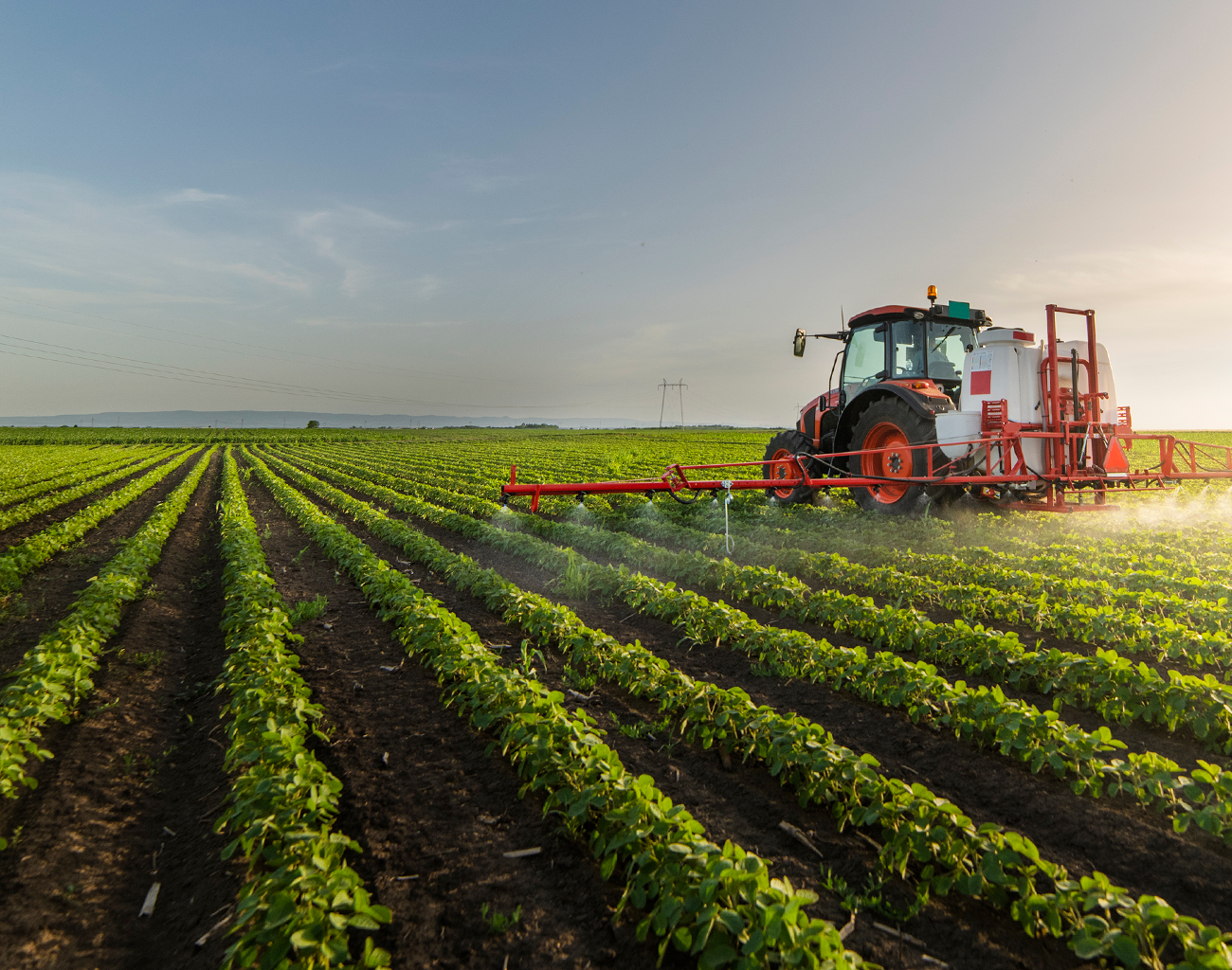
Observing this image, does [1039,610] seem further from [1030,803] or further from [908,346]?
[908,346]

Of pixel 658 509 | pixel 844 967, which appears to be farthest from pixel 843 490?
pixel 844 967

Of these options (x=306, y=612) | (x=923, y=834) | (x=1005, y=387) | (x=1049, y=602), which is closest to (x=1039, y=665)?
(x=1049, y=602)

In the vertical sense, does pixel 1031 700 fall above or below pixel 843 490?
below

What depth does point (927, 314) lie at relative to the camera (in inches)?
391

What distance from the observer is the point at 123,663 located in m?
5.65

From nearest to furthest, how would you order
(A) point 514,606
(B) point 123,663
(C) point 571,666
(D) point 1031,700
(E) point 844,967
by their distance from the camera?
1. (E) point 844,967
2. (D) point 1031,700
3. (C) point 571,666
4. (B) point 123,663
5. (A) point 514,606

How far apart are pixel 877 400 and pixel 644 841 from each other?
8.73 m

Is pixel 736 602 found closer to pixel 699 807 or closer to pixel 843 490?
pixel 699 807

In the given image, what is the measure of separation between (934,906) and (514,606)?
463cm

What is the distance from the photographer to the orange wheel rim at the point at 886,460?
30.9 ft

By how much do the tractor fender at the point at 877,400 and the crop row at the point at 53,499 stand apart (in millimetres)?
16917

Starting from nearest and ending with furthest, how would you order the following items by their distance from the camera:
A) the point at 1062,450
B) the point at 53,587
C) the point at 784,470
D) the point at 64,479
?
1. the point at 1062,450
2. the point at 53,587
3. the point at 784,470
4. the point at 64,479

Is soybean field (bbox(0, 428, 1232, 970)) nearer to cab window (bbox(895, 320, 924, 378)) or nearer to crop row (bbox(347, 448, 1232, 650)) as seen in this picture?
crop row (bbox(347, 448, 1232, 650))

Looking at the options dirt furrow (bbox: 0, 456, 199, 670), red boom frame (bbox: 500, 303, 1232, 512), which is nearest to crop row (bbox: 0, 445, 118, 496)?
dirt furrow (bbox: 0, 456, 199, 670)
